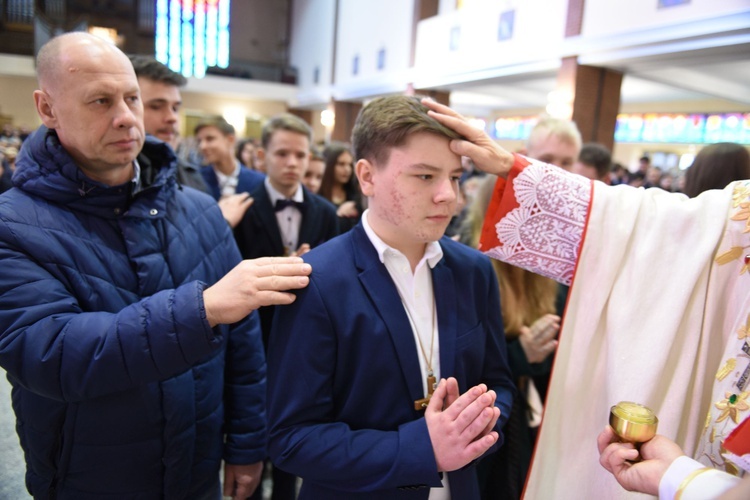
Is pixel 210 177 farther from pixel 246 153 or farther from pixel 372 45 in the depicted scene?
pixel 372 45

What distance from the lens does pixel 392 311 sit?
1.33m

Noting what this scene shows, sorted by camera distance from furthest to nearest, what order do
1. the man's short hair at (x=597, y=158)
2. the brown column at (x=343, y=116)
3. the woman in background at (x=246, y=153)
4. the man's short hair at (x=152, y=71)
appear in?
the brown column at (x=343, y=116) → the woman in background at (x=246, y=153) → the man's short hair at (x=597, y=158) → the man's short hair at (x=152, y=71)

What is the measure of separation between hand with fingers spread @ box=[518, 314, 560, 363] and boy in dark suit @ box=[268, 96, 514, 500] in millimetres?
450

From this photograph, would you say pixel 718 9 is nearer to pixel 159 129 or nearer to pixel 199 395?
pixel 159 129

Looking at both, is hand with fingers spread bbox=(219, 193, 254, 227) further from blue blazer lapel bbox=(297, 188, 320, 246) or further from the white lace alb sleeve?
the white lace alb sleeve

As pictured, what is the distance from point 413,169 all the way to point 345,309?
1.30ft

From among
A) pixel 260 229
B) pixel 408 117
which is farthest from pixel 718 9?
pixel 408 117

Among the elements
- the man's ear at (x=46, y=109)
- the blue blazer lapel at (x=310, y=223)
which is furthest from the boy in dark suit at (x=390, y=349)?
the blue blazer lapel at (x=310, y=223)

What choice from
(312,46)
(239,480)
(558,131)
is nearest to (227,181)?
(558,131)

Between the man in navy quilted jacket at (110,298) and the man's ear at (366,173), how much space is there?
33 centimetres

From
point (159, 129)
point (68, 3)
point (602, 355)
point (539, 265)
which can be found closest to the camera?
point (602, 355)

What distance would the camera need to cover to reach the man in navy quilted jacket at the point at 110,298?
1.19m

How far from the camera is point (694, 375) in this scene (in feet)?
4.43

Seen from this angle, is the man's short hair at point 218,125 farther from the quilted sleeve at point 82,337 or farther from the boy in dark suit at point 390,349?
the quilted sleeve at point 82,337
